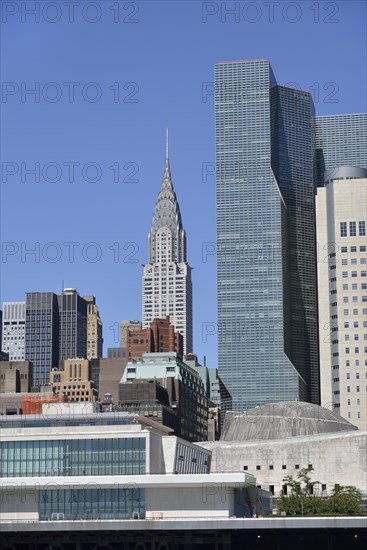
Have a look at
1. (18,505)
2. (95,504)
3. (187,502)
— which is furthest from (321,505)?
(18,505)

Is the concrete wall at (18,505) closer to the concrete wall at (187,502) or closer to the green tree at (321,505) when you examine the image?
the concrete wall at (187,502)

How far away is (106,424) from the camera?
157625mm

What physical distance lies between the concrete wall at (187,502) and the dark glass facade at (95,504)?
1444 mm

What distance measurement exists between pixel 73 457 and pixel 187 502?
16.3m

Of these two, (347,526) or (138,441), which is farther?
(138,441)

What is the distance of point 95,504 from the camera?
142 m

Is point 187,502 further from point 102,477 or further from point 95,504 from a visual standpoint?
point 95,504

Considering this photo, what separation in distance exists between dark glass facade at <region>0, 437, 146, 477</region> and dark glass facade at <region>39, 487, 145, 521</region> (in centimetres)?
396

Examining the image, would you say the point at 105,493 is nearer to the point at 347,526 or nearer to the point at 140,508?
the point at 140,508

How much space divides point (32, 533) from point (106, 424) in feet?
67.2

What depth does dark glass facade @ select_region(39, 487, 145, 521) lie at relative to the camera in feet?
463

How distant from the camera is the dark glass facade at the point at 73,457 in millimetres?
146000

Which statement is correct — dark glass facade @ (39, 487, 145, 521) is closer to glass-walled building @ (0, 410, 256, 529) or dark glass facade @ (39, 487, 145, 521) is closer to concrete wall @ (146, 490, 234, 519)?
glass-walled building @ (0, 410, 256, 529)

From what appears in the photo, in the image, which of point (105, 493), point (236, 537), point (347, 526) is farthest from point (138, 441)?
point (347, 526)
